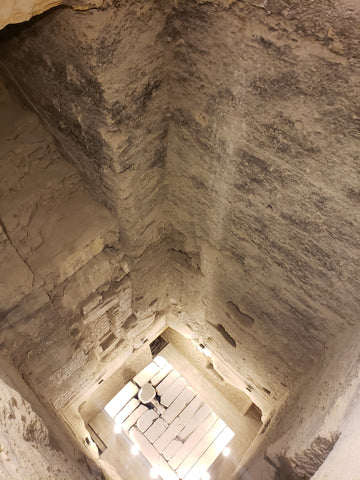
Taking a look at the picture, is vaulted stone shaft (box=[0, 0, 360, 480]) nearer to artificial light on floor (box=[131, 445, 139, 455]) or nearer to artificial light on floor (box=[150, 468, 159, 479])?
artificial light on floor (box=[131, 445, 139, 455])

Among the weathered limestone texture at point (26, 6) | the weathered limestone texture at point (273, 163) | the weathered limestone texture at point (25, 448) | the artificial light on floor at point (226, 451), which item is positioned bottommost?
the weathered limestone texture at point (25, 448)

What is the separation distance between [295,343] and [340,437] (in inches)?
47.6

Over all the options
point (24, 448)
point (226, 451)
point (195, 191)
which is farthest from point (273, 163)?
point (226, 451)

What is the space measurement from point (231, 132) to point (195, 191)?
2.11ft

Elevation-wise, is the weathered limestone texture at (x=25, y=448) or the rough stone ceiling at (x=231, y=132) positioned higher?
the rough stone ceiling at (x=231, y=132)

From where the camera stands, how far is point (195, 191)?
2500 millimetres

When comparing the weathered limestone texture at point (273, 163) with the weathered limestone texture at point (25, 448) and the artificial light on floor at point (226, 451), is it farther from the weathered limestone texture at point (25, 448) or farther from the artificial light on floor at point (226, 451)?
the artificial light on floor at point (226, 451)

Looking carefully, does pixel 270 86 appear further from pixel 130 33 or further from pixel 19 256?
pixel 19 256

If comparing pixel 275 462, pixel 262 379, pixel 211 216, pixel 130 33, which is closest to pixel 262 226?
pixel 211 216

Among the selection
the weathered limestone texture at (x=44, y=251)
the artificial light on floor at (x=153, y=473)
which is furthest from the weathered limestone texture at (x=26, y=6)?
the artificial light on floor at (x=153, y=473)

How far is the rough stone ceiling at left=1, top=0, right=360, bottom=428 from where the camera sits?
4.85 ft

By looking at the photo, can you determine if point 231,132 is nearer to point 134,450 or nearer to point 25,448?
point 25,448

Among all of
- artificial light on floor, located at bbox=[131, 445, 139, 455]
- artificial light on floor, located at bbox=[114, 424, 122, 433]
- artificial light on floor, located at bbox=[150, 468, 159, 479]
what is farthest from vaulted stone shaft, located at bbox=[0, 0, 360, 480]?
artificial light on floor, located at bbox=[150, 468, 159, 479]

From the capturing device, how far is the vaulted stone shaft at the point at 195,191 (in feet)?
4.98
